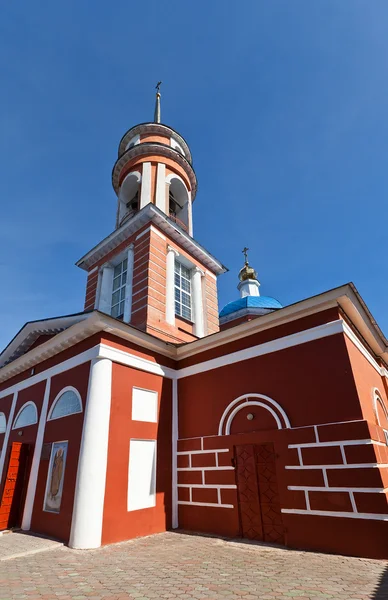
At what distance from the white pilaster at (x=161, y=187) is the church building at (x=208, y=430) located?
505 centimetres

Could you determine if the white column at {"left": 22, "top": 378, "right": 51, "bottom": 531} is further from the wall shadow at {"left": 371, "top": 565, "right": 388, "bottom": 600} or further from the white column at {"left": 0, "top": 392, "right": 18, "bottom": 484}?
the wall shadow at {"left": 371, "top": 565, "right": 388, "bottom": 600}

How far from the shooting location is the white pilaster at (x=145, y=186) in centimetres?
1476

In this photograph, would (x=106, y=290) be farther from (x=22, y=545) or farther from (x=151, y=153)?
(x=22, y=545)

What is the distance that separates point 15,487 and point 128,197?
13671 millimetres

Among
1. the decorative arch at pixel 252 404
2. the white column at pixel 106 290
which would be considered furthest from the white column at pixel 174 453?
the white column at pixel 106 290

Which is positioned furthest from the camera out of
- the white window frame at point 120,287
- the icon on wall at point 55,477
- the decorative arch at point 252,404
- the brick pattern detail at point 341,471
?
the white window frame at point 120,287

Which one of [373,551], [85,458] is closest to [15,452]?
[85,458]

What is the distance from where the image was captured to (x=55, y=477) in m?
8.34

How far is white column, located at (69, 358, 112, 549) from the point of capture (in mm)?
6699

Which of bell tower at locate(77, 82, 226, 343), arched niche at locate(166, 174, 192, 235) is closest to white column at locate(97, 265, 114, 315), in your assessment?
bell tower at locate(77, 82, 226, 343)

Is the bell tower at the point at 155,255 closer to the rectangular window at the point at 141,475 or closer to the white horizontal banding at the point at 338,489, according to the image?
the rectangular window at the point at 141,475

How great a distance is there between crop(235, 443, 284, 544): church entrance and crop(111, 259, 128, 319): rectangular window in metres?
7.63

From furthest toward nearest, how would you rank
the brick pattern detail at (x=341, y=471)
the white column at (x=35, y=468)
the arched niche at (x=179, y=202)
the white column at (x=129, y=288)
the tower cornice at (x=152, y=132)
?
the tower cornice at (x=152, y=132)
the arched niche at (x=179, y=202)
the white column at (x=129, y=288)
the white column at (x=35, y=468)
the brick pattern detail at (x=341, y=471)

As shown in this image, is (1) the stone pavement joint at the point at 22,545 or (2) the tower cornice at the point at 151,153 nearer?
(1) the stone pavement joint at the point at 22,545
